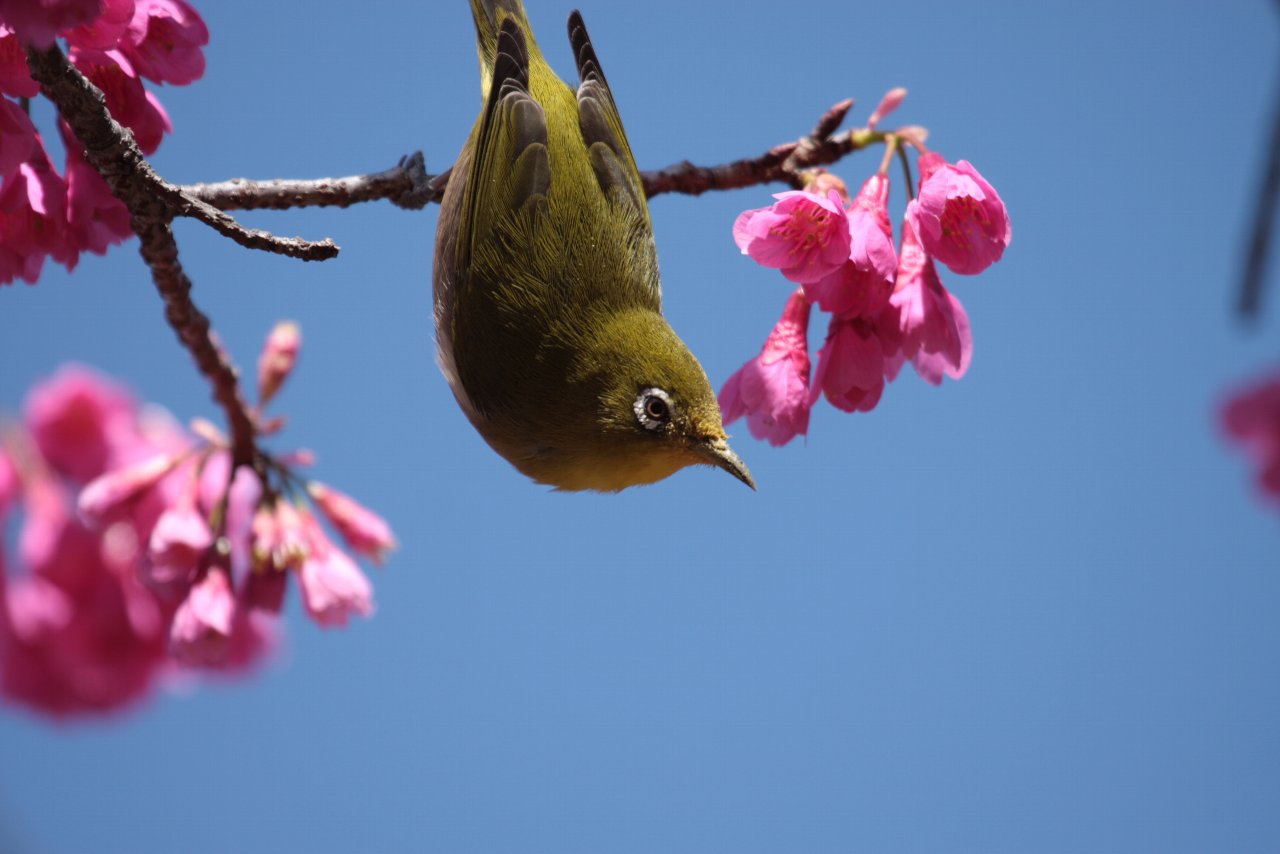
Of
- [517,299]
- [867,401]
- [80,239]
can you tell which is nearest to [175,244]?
[80,239]

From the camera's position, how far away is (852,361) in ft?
9.51

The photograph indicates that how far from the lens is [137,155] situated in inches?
101

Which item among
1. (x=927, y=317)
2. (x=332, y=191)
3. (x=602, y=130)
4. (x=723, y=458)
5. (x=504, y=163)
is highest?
(x=602, y=130)

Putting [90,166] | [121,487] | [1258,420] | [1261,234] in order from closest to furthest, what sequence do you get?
1. [1261,234]
2. [1258,420]
3. [90,166]
4. [121,487]

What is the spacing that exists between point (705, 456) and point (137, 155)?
174 centimetres

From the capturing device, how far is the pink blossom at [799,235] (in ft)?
9.14

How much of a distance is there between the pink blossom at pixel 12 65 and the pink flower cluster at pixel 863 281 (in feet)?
5.70

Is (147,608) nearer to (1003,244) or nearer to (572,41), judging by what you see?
(572,41)

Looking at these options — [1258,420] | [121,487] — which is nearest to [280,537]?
[121,487]

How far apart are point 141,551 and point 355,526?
0.67 meters

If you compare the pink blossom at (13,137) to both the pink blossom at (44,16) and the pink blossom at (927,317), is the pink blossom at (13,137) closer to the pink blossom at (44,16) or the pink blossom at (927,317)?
the pink blossom at (44,16)

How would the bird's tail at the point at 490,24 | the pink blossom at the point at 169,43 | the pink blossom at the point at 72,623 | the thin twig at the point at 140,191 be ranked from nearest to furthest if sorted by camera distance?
the thin twig at the point at 140,191 < the pink blossom at the point at 169,43 < the bird's tail at the point at 490,24 < the pink blossom at the point at 72,623

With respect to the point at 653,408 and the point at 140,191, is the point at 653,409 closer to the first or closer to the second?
the point at 653,408

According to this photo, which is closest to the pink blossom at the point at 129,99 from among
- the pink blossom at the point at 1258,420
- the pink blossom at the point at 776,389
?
the pink blossom at the point at 776,389
